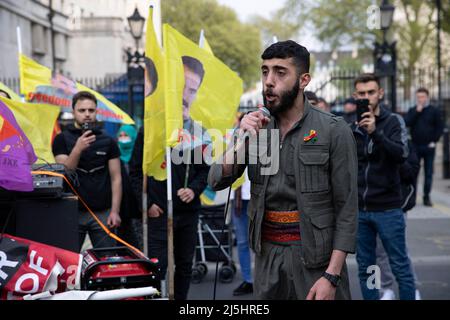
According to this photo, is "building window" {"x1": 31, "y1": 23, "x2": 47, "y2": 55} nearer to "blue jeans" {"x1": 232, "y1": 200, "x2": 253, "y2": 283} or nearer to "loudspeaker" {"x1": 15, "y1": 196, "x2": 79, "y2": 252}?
"blue jeans" {"x1": 232, "y1": 200, "x2": 253, "y2": 283}

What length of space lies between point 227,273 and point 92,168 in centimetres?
231

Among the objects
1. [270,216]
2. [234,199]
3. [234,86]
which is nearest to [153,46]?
[234,86]

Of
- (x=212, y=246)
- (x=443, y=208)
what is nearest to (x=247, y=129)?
(x=212, y=246)

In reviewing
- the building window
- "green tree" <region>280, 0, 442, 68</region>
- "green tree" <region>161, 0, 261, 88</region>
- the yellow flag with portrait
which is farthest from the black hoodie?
"green tree" <region>161, 0, 261, 88</region>

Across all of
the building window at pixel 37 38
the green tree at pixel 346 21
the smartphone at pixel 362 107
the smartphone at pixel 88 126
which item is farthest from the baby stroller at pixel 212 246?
the green tree at pixel 346 21

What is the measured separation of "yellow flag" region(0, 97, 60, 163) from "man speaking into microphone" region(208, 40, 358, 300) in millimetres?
1832

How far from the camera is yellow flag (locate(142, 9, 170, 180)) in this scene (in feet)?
17.5

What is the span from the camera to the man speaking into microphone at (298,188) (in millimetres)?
3119

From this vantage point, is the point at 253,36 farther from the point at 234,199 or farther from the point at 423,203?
the point at 234,199

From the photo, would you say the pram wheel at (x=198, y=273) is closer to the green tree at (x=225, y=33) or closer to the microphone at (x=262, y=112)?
the microphone at (x=262, y=112)

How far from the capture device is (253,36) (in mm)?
51406

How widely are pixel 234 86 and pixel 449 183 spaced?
11383 mm

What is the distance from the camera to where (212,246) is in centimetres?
763
